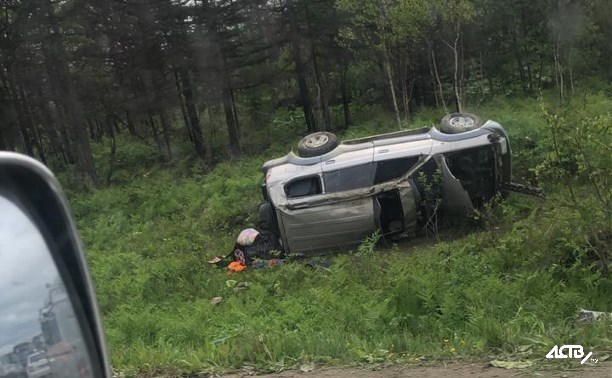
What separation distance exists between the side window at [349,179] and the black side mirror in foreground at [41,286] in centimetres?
946

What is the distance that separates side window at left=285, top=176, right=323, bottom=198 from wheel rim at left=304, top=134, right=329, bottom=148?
2.94 ft

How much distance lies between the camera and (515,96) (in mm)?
31000

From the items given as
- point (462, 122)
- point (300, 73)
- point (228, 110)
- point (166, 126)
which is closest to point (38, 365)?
point (462, 122)

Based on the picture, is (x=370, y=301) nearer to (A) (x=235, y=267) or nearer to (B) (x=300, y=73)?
(A) (x=235, y=267)

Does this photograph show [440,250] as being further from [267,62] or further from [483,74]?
[483,74]

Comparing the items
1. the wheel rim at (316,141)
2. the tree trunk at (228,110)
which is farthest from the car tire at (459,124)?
the tree trunk at (228,110)

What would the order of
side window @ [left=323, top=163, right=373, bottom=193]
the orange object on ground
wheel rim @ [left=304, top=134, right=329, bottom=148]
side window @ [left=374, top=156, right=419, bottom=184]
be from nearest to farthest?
the orange object on ground, side window @ [left=374, top=156, right=419, bottom=184], side window @ [left=323, top=163, right=373, bottom=193], wheel rim @ [left=304, top=134, right=329, bottom=148]

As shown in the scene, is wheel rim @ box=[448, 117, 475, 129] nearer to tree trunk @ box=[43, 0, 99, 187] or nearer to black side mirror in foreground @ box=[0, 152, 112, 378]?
black side mirror in foreground @ box=[0, 152, 112, 378]

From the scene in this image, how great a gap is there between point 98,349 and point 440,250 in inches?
323

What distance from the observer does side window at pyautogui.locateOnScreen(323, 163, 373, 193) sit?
11219 millimetres

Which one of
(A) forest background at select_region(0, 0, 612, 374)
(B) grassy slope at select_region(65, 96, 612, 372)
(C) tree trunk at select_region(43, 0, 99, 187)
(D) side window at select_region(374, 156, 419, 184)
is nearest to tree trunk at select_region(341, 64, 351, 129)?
(A) forest background at select_region(0, 0, 612, 374)

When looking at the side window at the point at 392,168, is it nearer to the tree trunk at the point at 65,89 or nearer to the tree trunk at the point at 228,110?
the tree trunk at the point at 228,110

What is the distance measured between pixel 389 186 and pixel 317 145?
1.82 m

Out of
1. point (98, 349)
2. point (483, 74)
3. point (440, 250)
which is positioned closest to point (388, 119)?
point (483, 74)
